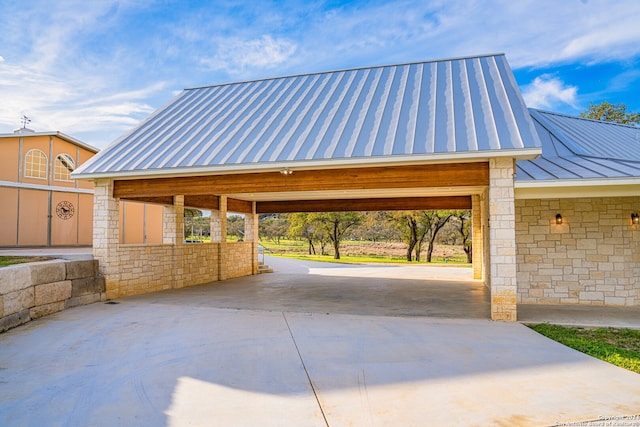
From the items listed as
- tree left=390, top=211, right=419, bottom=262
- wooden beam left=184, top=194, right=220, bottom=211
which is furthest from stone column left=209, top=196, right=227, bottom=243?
tree left=390, top=211, right=419, bottom=262

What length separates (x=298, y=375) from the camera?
176 inches

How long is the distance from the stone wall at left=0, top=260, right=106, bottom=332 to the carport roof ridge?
7.34 ft

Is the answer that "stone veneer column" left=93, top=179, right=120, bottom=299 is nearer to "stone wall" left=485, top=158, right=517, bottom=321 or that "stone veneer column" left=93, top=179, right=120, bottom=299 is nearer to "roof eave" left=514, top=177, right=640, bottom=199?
"stone wall" left=485, top=158, right=517, bottom=321

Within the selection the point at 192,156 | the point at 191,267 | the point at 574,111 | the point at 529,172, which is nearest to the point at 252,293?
the point at 191,267

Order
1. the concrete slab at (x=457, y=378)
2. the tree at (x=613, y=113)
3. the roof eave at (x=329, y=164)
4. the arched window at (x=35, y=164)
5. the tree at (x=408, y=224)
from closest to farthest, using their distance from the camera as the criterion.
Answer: the concrete slab at (x=457, y=378) → the roof eave at (x=329, y=164) → the arched window at (x=35, y=164) → the tree at (x=613, y=113) → the tree at (x=408, y=224)

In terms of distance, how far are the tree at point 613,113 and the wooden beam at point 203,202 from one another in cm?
2443

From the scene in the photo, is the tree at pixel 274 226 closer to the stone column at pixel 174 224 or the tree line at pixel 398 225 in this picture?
the tree line at pixel 398 225

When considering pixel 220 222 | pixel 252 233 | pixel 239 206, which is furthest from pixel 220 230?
pixel 252 233

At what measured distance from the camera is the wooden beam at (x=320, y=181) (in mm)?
7504

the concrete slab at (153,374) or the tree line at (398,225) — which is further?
the tree line at (398,225)

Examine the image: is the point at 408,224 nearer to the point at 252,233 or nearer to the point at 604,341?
the point at 252,233

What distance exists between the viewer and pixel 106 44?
13266 millimetres

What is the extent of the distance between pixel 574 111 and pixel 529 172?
89.4 feet

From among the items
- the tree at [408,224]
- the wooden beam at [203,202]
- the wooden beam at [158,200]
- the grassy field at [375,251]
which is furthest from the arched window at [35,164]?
the grassy field at [375,251]
